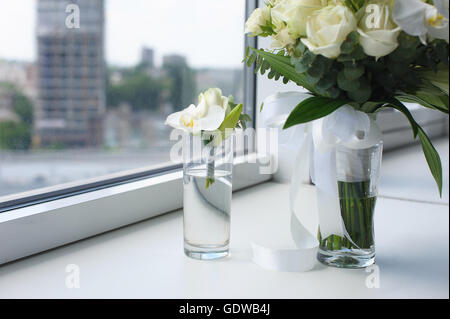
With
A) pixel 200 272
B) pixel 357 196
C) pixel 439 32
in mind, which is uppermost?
pixel 439 32

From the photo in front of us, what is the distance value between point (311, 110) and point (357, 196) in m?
0.15

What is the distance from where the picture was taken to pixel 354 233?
71cm

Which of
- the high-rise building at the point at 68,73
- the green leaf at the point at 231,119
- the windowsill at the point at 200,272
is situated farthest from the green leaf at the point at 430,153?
the high-rise building at the point at 68,73

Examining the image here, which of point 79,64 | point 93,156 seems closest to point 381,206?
point 93,156

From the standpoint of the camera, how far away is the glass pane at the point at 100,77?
37.8 inches

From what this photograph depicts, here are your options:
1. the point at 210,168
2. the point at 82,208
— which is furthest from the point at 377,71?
the point at 82,208

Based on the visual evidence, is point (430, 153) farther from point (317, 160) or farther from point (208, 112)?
point (208, 112)

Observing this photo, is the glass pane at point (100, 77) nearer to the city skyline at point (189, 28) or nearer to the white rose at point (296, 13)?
the city skyline at point (189, 28)

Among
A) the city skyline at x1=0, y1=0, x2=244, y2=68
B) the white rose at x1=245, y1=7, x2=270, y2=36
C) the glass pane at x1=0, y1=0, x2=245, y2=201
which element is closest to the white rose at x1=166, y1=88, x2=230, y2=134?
the white rose at x1=245, y1=7, x2=270, y2=36

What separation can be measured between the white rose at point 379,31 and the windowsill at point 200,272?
31 cm

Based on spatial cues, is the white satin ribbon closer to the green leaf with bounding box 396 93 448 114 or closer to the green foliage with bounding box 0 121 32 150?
the green leaf with bounding box 396 93 448 114

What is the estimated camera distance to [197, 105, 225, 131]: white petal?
2.27 ft

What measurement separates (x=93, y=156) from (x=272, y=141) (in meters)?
0.47

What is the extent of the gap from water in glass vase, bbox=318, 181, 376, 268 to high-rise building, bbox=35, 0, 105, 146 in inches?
25.0
